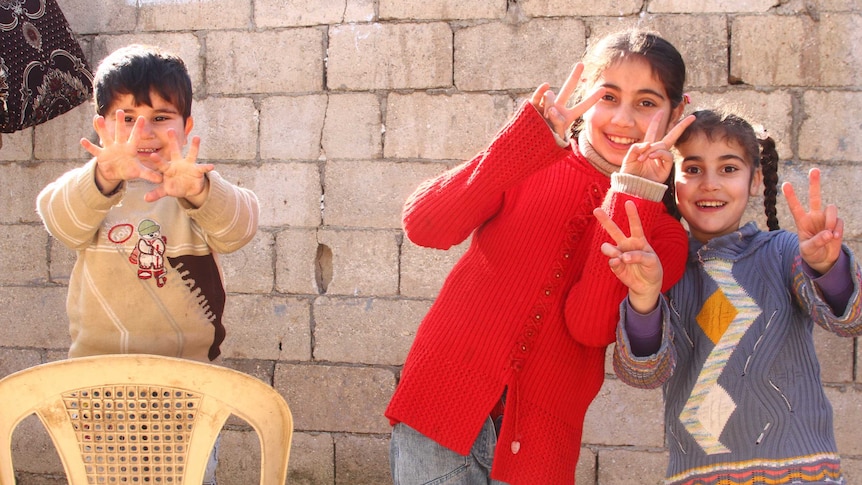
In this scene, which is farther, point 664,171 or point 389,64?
point 389,64

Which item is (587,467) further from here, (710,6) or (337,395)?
(710,6)

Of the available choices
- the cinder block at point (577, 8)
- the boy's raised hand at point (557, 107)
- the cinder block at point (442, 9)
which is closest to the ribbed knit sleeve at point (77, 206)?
the boy's raised hand at point (557, 107)

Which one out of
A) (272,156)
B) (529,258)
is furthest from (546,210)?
(272,156)

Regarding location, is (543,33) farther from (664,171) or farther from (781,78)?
(664,171)

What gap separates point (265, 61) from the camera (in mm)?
3672

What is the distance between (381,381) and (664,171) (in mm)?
2127

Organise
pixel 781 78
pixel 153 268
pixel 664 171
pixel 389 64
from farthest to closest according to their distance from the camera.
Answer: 1. pixel 389 64
2. pixel 781 78
3. pixel 153 268
4. pixel 664 171

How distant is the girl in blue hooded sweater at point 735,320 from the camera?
1.78 m

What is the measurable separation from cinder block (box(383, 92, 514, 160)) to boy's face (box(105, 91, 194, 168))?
1.50m

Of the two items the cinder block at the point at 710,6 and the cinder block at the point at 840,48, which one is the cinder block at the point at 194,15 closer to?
the cinder block at the point at 710,6

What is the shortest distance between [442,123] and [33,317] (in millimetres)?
2154

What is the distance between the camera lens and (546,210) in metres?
1.86

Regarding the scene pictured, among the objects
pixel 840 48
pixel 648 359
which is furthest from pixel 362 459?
pixel 840 48

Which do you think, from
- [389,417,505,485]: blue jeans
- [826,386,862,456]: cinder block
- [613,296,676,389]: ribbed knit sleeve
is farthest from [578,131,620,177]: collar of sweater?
[826,386,862,456]: cinder block
